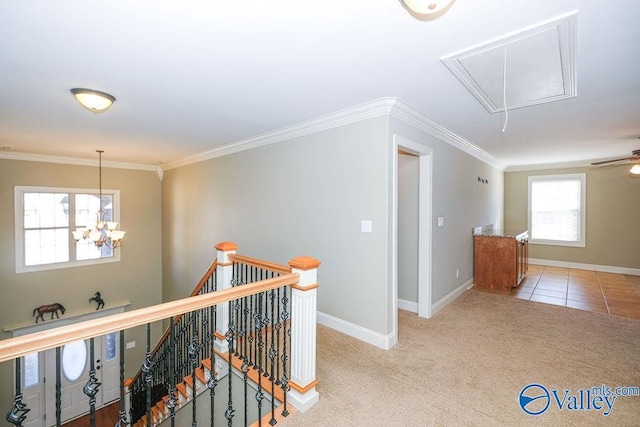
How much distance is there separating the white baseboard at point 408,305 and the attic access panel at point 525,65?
2.43 m

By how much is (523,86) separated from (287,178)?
2568mm

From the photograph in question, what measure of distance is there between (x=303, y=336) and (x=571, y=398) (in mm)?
2000

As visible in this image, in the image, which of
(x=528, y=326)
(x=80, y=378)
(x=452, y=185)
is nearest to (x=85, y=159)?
(x=80, y=378)

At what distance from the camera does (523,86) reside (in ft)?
7.94

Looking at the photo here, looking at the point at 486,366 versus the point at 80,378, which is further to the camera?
the point at 80,378

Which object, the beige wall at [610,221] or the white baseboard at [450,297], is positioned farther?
the beige wall at [610,221]

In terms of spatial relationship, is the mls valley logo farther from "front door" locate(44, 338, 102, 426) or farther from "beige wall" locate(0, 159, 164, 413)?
"beige wall" locate(0, 159, 164, 413)

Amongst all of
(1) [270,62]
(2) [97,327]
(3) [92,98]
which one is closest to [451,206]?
(1) [270,62]

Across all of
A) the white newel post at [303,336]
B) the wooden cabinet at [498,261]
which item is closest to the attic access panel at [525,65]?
the white newel post at [303,336]

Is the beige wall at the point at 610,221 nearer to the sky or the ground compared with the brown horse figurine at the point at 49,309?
nearer to the sky

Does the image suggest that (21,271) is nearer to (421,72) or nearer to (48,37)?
(48,37)

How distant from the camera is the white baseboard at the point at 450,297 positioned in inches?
142

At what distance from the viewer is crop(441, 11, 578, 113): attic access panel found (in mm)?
1730

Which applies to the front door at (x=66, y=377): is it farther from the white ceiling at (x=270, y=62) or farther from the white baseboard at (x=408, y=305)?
the white baseboard at (x=408, y=305)
